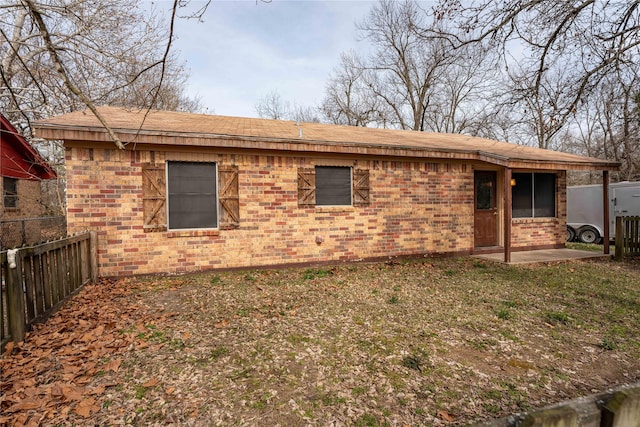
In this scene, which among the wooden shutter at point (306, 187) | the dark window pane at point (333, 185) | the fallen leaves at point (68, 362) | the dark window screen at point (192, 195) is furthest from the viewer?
the dark window pane at point (333, 185)

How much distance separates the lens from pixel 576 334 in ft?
12.5

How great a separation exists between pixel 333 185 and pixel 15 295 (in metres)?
5.70

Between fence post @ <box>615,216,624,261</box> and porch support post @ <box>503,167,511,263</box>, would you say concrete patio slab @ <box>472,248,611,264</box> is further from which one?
fence post @ <box>615,216,624,261</box>

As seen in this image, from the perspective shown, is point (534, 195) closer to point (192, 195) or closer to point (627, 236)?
point (627, 236)

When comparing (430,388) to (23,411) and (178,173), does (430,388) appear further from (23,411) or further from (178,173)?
(178,173)

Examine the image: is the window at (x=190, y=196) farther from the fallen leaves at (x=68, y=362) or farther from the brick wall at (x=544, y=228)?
the brick wall at (x=544, y=228)

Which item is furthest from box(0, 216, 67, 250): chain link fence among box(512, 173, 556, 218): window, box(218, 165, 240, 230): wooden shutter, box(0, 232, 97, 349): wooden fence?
box(512, 173, 556, 218): window

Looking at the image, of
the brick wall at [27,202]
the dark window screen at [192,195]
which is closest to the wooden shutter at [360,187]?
the dark window screen at [192,195]

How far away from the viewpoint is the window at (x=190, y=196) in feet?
20.4

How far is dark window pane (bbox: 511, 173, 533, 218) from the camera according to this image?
31.3 feet

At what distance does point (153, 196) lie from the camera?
20.4 feet

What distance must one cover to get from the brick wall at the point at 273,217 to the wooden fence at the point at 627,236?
3567 millimetres

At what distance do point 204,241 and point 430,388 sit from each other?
5175 mm

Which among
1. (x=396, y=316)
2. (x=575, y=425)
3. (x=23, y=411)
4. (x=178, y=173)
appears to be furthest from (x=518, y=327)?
(x=178, y=173)
